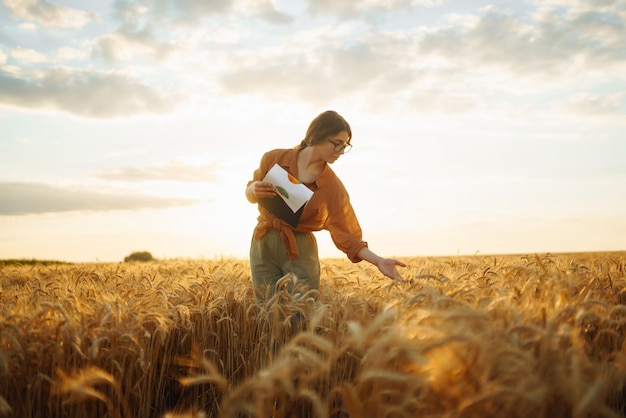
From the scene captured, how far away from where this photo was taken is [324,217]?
453cm

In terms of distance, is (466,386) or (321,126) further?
(321,126)

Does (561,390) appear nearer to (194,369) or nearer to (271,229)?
(194,369)

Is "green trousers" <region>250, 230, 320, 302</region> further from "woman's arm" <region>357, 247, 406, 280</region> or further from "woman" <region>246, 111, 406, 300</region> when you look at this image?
→ "woman's arm" <region>357, 247, 406, 280</region>

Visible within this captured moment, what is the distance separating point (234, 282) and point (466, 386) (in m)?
3.64

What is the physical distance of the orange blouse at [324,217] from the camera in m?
4.32

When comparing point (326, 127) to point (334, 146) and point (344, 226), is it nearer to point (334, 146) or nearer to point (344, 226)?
point (334, 146)

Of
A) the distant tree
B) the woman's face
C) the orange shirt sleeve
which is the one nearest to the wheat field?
the orange shirt sleeve

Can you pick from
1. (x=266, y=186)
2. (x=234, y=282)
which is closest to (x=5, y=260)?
(x=234, y=282)

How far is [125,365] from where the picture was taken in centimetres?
302

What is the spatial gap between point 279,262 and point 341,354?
1.68 metres

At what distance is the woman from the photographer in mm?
4285

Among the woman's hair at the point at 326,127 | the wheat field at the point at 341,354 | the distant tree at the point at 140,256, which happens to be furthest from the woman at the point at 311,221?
the distant tree at the point at 140,256

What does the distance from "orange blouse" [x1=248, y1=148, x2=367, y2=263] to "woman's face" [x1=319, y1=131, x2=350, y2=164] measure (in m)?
0.19

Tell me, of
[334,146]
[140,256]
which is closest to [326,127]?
[334,146]
